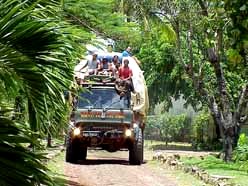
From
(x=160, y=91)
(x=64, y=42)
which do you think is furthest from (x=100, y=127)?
(x=160, y=91)

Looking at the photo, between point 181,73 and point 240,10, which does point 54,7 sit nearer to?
point 240,10

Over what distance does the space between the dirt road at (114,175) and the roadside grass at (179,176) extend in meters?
0.14

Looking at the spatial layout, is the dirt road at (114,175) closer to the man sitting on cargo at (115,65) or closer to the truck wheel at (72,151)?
the truck wheel at (72,151)

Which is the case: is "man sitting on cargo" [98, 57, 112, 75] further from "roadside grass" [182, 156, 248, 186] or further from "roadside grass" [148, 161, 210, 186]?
"roadside grass" [182, 156, 248, 186]

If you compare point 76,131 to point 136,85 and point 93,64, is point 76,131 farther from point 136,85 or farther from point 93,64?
point 136,85

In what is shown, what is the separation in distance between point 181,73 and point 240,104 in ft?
40.8

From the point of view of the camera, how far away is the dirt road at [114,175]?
13094 millimetres

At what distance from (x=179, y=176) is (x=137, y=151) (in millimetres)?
2558

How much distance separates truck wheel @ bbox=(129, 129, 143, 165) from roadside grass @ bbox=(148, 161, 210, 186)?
0.48m

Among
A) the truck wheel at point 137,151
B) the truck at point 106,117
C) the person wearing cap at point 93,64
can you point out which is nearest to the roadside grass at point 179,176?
the truck wheel at point 137,151

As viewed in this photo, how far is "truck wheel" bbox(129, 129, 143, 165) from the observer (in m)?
17.1

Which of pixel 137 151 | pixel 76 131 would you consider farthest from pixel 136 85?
pixel 76 131

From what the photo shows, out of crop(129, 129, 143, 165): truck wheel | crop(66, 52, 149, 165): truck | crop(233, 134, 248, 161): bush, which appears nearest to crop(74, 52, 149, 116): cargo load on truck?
crop(66, 52, 149, 165): truck

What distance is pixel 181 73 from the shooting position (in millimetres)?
31688
